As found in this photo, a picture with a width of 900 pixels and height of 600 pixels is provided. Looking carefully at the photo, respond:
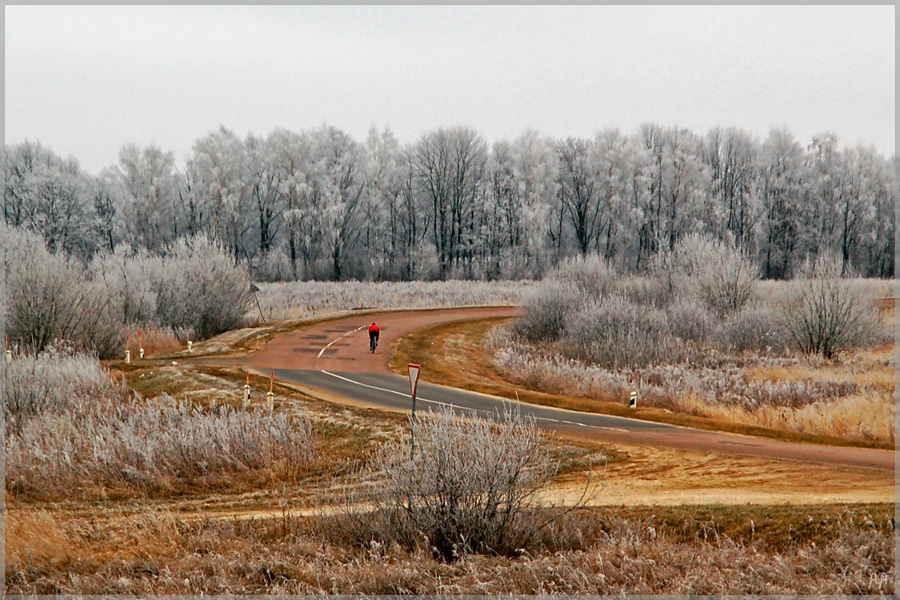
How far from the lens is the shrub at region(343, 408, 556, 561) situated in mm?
9891

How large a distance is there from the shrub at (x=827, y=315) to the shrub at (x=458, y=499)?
79.4ft

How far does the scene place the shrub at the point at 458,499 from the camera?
32.4 feet

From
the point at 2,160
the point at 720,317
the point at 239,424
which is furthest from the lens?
the point at 2,160

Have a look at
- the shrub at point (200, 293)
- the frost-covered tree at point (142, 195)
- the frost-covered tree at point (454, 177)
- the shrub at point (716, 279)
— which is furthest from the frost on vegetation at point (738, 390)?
the frost-covered tree at point (142, 195)

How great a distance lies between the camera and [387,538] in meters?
9.98

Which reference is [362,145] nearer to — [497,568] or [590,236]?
[590,236]

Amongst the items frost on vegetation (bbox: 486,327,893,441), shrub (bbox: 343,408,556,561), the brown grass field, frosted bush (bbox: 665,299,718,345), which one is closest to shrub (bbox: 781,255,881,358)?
frost on vegetation (bbox: 486,327,893,441)

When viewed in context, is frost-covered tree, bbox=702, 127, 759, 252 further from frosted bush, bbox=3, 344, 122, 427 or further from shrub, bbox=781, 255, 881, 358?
frosted bush, bbox=3, 344, 122, 427

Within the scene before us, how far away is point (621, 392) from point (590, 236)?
55.3m

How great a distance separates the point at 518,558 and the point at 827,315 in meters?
25.3

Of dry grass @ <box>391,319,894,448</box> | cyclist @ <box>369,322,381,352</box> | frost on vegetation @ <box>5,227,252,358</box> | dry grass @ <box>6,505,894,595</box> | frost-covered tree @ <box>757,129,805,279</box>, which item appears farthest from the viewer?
frost-covered tree @ <box>757,129,805,279</box>

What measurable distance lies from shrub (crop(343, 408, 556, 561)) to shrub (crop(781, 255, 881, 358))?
24193mm

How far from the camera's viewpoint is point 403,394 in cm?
2184

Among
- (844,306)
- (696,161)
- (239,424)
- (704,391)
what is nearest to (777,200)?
(696,161)
